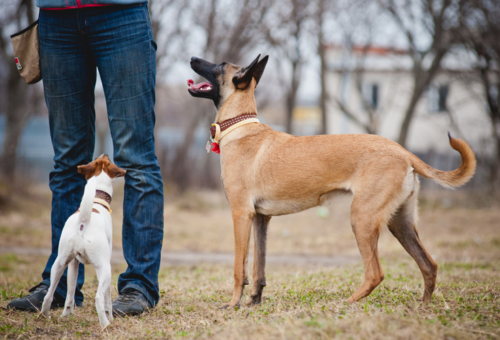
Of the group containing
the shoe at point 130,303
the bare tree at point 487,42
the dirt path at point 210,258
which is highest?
the bare tree at point 487,42

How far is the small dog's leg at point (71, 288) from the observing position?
2.92m

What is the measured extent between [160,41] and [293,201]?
12.0 metres

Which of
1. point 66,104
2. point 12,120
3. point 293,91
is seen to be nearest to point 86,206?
point 66,104

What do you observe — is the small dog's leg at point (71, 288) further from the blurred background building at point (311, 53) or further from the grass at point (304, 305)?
the blurred background building at point (311, 53)

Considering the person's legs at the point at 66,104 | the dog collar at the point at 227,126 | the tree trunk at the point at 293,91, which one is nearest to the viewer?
the person's legs at the point at 66,104

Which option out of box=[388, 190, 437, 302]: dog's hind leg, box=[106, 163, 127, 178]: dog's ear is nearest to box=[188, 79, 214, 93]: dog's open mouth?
box=[106, 163, 127, 178]: dog's ear

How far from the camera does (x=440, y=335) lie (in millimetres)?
2221

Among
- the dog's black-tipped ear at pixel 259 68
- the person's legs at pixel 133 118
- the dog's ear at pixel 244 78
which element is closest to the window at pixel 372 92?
the dog's black-tipped ear at pixel 259 68

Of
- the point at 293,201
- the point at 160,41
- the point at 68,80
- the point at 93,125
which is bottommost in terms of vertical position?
the point at 293,201

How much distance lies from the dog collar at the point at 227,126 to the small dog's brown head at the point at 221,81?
0.24 meters

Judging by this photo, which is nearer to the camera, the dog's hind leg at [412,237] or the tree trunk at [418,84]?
the dog's hind leg at [412,237]

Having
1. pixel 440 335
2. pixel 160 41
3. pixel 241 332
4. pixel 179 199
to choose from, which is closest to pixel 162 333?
pixel 241 332

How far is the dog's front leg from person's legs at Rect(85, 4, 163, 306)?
1.87 ft

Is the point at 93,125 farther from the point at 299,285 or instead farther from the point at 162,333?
the point at 299,285
